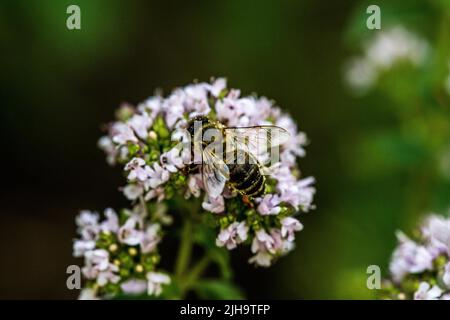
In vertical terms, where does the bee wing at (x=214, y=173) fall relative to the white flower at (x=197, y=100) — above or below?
below

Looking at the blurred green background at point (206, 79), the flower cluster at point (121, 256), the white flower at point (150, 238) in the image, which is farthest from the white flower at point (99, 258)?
the blurred green background at point (206, 79)

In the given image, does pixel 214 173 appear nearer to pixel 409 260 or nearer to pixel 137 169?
pixel 137 169

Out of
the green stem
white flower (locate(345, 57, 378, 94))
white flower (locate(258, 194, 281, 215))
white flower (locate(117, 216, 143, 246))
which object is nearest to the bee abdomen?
white flower (locate(258, 194, 281, 215))

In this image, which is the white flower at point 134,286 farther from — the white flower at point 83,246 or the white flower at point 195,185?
the white flower at point 195,185

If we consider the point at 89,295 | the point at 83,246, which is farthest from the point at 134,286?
the point at 83,246

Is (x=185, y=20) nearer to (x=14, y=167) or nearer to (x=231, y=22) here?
(x=231, y=22)
